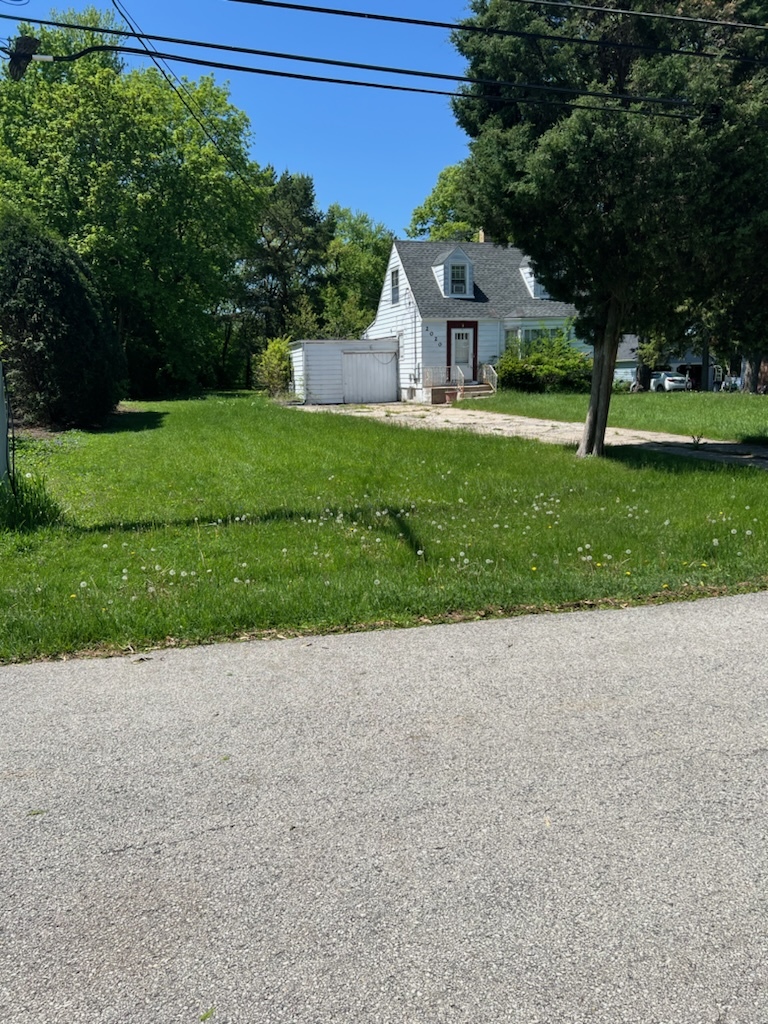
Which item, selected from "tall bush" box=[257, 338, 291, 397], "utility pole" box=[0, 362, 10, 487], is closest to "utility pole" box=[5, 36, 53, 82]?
"utility pole" box=[0, 362, 10, 487]

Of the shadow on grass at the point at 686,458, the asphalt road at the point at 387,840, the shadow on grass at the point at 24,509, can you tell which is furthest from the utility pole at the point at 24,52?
the shadow on grass at the point at 686,458

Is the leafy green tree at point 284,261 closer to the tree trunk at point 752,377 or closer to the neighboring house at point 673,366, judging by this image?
the neighboring house at point 673,366

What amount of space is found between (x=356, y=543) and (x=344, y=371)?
986 inches

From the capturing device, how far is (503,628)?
16.6 feet

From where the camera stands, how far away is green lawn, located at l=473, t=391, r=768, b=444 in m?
17.0

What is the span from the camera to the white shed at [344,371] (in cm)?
3064

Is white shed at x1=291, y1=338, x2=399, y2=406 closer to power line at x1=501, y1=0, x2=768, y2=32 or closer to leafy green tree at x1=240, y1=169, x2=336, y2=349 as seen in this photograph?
leafy green tree at x1=240, y1=169, x2=336, y2=349

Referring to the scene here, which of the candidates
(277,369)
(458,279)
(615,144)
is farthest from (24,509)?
(458,279)

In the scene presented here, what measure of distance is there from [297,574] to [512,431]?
11632 mm

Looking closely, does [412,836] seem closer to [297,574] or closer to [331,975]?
[331,975]

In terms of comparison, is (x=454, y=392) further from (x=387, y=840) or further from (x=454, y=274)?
(x=387, y=840)

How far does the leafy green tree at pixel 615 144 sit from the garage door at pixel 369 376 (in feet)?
64.3

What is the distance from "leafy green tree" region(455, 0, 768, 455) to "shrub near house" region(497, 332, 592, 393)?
16866 mm

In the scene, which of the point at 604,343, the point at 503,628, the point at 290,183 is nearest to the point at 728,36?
the point at 604,343
